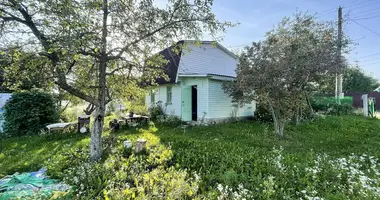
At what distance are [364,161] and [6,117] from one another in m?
12.1

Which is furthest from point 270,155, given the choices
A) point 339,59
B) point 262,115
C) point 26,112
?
point 26,112

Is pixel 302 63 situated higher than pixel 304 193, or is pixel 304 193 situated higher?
pixel 302 63

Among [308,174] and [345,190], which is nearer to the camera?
[345,190]

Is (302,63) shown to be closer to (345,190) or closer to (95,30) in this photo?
(345,190)

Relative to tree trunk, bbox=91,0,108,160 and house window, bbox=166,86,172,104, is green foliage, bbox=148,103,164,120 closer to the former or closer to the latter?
house window, bbox=166,86,172,104

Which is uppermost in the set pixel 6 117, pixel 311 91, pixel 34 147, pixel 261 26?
pixel 261 26

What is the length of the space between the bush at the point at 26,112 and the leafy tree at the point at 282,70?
8.52m

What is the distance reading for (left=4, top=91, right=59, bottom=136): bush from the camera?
8047 mm

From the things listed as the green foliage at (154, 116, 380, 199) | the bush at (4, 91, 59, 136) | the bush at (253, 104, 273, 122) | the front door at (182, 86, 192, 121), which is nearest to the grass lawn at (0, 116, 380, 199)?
the green foliage at (154, 116, 380, 199)

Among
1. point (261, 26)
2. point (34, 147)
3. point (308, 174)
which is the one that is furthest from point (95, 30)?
point (261, 26)

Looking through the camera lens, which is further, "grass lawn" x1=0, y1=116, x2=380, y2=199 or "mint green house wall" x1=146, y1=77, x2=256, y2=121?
"mint green house wall" x1=146, y1=77, x2=256, y2=121

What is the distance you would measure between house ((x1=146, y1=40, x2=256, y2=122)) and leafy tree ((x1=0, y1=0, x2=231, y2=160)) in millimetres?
3915

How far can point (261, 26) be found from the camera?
35.2 ft

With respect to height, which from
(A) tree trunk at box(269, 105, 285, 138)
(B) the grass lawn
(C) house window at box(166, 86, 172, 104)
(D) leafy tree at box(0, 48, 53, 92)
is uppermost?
(D) leafy tree at box(0, 48, 53, 92)
